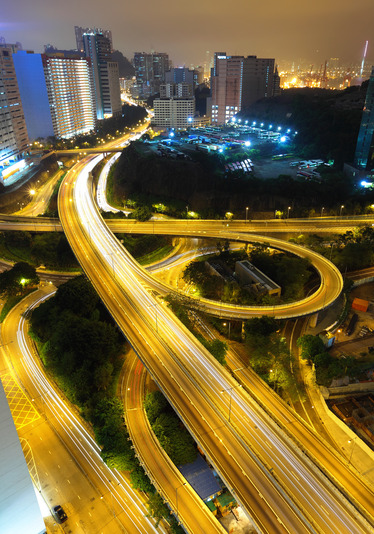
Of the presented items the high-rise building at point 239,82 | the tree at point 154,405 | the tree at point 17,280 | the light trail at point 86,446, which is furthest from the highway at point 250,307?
the high-rise building at point 239,82

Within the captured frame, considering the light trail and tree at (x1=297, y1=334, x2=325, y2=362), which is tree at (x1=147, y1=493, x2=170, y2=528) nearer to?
the light trail

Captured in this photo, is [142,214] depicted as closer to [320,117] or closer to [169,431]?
[169,431]

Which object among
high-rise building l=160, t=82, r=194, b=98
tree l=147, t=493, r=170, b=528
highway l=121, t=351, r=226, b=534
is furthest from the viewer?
high-rise building l=160, t=82, r=194, b=98

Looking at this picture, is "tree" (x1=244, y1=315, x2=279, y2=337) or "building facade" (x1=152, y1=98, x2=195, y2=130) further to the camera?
"building facade" (x1=152, y1=98, x2=195, y2=130)

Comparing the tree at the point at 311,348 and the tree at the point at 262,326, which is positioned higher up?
the tree at the point at 262,326

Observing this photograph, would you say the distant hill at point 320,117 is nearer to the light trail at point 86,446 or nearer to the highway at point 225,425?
the highway at point 225,425

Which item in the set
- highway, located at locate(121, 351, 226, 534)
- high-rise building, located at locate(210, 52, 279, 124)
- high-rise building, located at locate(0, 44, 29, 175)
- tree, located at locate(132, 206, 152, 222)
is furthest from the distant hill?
highway, located at locate(121, 351, 226, 534)
